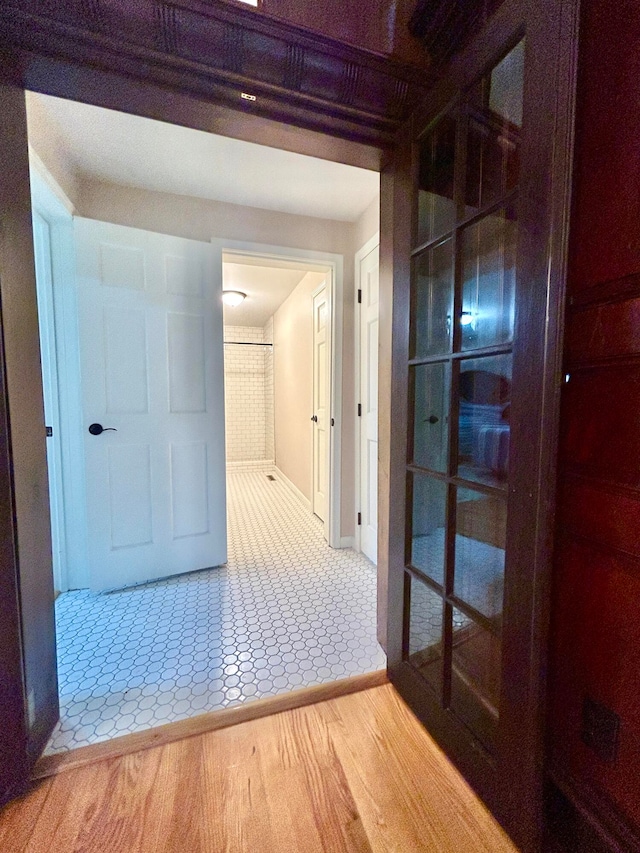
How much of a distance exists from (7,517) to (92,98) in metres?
1.22

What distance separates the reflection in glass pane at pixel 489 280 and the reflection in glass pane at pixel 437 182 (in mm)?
114

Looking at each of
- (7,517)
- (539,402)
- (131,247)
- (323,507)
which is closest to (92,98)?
(131,247)


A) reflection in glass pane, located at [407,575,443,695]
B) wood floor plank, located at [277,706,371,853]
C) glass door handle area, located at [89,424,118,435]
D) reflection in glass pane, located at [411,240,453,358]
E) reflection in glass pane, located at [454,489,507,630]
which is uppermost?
reflection in glass pane, located at [411,240,453,358]

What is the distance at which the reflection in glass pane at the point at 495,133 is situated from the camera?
0.80m

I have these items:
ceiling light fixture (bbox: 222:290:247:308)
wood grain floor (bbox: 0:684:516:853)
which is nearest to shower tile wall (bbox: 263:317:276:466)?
ceiling light fixture (bbox: 222:290:247:308)

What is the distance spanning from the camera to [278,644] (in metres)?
1.55

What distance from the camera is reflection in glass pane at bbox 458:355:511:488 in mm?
855

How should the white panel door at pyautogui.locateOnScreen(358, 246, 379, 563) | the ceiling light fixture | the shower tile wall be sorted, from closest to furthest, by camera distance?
the white panel door at pyautogui.locateOnScreen(358, 246, 379, 563)
the ceiling light fixture
the shower tile wall

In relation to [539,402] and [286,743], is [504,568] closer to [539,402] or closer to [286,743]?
[539,402]

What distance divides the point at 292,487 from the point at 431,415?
3381mm

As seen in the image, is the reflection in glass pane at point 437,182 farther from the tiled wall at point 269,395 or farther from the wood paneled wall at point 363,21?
the tiled wall at point 269,395

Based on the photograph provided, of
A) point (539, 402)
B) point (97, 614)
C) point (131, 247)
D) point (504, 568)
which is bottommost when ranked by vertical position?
point (97, 614)

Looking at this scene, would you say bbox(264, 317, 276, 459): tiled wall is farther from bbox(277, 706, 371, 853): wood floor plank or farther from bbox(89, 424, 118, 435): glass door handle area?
bbox(277, 706, 371, 853): wood floor plank

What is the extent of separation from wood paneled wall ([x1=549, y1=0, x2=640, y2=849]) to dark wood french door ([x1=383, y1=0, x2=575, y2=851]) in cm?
9
